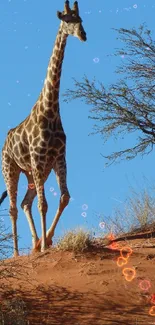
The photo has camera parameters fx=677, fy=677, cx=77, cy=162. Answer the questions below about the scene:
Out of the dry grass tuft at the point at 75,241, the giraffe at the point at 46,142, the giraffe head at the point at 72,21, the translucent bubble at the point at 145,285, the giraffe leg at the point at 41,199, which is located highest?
the giraffe head at the point at 72,21

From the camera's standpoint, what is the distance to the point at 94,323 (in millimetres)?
8883

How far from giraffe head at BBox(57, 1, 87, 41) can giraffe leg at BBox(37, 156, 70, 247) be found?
2.37 meters

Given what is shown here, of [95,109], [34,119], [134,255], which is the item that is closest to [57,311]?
[134,255]

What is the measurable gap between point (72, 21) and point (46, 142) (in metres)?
2.37

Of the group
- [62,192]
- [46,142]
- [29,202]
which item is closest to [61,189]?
[62,192]

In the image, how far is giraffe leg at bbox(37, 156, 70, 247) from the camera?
1260cm

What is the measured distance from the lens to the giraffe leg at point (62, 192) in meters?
12.6

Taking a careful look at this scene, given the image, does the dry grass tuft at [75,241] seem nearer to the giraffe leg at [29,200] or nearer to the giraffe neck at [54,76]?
the giraffe leg at [29,200]

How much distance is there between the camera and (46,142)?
12.9m

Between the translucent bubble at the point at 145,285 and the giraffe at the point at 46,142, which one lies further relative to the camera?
the giraffe at the point at 46,142

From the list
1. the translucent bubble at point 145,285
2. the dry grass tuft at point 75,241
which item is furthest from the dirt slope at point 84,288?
the dry grass tuft at point 75,241

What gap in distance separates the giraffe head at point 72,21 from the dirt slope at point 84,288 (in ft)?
13.0

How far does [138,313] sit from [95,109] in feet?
26.9

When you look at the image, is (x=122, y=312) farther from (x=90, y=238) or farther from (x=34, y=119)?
(x=34, y=119)
